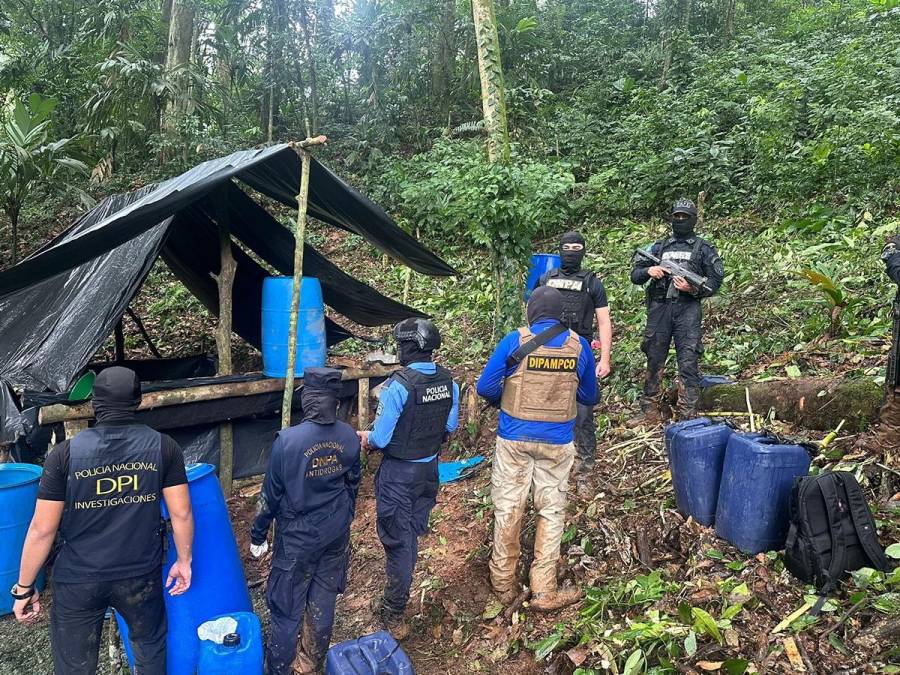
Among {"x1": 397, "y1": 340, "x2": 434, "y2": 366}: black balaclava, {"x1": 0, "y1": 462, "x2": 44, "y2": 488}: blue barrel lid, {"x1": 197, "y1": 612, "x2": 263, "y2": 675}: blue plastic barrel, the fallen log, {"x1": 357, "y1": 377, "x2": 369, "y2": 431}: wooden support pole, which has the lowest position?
{"x1": 197, "y1": 612, "x2": 263, "y2": 675}: blue plastic barrel

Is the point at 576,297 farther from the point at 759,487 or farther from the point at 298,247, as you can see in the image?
the point at 298,247

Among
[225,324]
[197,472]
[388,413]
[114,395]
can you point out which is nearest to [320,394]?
[388,413]

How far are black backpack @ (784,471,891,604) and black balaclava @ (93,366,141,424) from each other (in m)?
3.40

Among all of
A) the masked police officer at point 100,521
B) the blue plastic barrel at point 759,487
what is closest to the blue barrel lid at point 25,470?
the masked police officer at point 100,521

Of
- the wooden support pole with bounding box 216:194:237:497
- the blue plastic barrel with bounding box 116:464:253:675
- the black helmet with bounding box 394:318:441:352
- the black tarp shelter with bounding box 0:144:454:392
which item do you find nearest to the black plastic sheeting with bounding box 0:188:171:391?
the black tarp shelter with bounding box 0:144:454:392

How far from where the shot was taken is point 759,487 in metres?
3.33

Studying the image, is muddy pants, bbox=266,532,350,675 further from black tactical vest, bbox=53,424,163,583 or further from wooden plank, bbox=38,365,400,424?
wooden plank, bbox=38,365,400,424

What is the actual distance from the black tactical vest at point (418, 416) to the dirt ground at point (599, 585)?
1.13m

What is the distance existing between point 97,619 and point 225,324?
125 inches

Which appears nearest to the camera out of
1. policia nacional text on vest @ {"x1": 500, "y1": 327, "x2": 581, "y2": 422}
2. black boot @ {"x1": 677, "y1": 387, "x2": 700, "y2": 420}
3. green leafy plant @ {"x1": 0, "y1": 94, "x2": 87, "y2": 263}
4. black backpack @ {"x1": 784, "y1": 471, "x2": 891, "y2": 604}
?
black backpack @ {"x1": 784, "y1": 471, "x2": 891, "y2": 604}

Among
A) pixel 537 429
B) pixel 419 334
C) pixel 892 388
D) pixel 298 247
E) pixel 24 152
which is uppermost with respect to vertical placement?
pixel 24 152

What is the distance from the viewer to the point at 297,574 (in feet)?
10.5

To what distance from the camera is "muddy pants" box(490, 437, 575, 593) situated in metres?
3.68

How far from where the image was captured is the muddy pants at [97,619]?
2.76 meters
